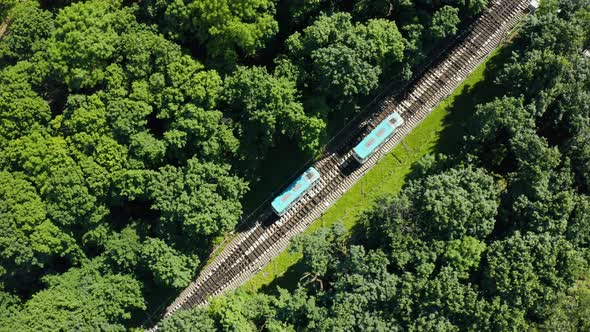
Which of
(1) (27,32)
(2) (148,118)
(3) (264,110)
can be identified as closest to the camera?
(3) (264,110)

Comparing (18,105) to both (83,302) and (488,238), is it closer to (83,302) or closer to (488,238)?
(83,302)

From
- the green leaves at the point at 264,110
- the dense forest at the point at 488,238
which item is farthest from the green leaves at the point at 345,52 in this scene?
the dense forest at the point at 488,238

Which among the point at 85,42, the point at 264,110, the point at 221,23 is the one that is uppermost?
the point at 85,42

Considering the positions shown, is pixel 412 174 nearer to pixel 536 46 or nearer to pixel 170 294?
pixel 536 46

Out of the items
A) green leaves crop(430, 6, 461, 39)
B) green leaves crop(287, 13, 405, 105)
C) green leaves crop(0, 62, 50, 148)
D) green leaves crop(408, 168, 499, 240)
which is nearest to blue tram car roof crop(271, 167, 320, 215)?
green leaves crop(287, 13, 405, 105)

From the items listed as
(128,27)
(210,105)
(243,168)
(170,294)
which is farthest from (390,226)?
Result: (128,27)

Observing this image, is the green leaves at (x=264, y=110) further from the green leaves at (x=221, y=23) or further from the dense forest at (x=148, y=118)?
the green leaves at (x=221, y=23)

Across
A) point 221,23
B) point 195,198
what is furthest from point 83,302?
point 221,23
